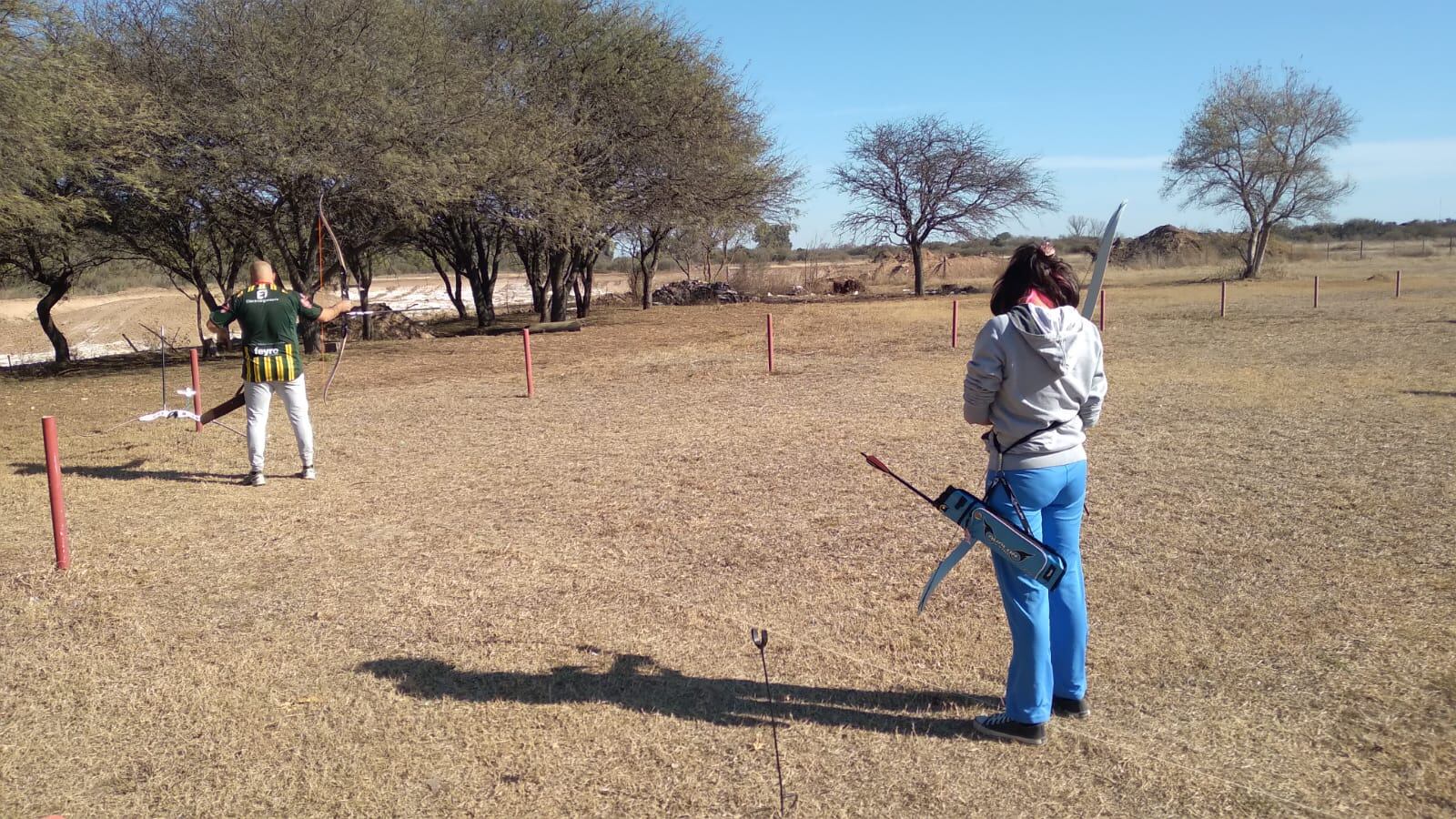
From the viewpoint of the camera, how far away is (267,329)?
8.20 m

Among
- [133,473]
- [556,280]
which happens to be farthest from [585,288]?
[133,473]

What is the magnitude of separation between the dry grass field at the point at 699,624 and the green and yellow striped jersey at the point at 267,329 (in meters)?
1.05

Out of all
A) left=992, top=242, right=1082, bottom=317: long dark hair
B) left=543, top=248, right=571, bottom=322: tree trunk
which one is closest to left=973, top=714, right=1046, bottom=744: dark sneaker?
left=992, top=242, right=1082, bottom=317: long dark hair

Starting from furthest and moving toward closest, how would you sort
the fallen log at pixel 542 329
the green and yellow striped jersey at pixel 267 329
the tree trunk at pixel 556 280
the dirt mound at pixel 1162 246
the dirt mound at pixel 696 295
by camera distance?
1. the dirt mound at pixel 1162 246
2. the dirt mound at pixel 696 295
3. the tree trunk at pixel 556 280
4. the fallen log at pixel 542 329
5. the green and yellow striped jersey at pixel 267 329

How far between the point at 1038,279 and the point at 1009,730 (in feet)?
5.47

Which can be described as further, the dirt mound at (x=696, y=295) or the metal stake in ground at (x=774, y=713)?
the dirt mound at (x=696, y=295)

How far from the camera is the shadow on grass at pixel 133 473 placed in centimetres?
889

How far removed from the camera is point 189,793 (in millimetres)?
3691

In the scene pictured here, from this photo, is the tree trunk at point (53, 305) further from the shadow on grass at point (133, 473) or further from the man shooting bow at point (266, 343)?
the man shooting bow at point (266, 343)

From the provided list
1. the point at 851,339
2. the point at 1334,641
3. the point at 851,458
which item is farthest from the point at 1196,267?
the point at 1334,641

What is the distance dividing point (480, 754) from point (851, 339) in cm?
1900

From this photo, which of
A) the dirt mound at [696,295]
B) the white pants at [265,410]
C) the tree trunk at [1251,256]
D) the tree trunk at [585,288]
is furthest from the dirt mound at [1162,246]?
the white pants at [265,410]

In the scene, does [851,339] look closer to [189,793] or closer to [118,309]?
[189,793]

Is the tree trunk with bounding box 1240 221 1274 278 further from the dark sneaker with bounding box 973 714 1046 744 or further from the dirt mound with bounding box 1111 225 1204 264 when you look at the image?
the dark sneaker with bounding box 973 714 1046 744
